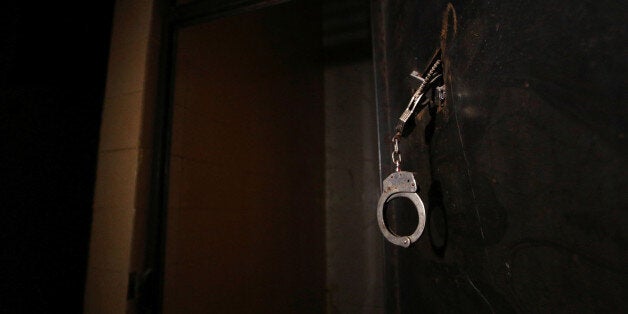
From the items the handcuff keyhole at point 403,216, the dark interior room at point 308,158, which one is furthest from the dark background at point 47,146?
the handcuff keyhole at point 403,216

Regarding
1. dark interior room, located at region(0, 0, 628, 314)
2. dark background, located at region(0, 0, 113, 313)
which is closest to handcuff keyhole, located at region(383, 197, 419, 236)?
dark interior room, located at region(0, 0, 628, 314)

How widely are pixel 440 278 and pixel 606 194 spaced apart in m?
0.37

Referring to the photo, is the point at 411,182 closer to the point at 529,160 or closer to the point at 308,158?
the point at 529,160

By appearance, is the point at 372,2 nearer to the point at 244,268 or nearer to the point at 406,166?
the point at 406,166

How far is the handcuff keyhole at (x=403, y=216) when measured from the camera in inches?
27.0

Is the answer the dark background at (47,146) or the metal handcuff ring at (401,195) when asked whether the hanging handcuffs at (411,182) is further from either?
the dark background at (47,146)

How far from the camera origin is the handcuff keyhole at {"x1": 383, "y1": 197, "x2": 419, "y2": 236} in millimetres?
686

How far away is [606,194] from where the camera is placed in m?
0.25

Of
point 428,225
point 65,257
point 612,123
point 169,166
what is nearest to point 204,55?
point 169,166

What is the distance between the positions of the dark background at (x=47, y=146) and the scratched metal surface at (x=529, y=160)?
122 centimetres

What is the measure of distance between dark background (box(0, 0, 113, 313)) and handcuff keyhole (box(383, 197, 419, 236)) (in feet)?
3.67

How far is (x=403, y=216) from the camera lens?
2.47 feet

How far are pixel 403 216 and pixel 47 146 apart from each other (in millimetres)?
1207

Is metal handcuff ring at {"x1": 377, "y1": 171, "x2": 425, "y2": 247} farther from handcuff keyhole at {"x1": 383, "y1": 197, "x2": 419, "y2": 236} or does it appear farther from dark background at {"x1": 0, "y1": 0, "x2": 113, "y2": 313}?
dark background at {"x1": 0, "y1": 0, "x2": 113, "y2": 313}
